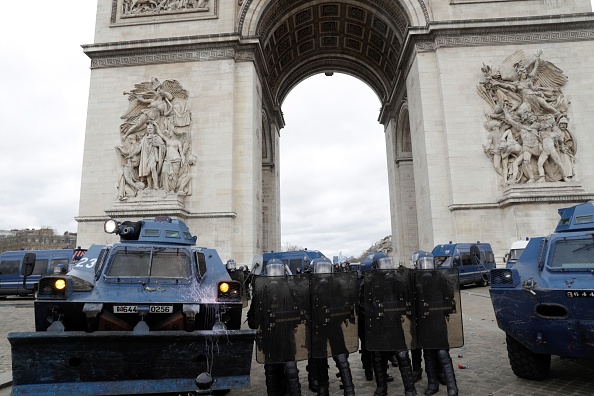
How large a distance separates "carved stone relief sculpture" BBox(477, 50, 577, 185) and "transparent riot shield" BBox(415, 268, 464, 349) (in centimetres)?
1243

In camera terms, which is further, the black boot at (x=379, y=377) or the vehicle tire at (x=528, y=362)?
the vehicle tire at (x=528, y=362)

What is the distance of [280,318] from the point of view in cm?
409

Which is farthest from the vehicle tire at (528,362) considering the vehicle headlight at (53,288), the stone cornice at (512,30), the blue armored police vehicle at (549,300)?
the stone cornice at (512,30)

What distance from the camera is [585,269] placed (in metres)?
4.30

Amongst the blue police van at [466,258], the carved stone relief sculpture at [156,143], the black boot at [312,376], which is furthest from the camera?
the carved stone relief sculpture at [156,143]

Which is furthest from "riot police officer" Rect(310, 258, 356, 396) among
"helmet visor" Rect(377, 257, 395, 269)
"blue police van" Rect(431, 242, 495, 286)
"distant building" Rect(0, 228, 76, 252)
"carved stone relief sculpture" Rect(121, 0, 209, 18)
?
"distant building" Rect(0, 228, 76, 252)

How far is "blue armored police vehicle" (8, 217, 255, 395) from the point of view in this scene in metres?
3.65

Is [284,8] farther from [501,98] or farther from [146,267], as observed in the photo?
[146,267]

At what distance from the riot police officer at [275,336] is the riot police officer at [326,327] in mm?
284

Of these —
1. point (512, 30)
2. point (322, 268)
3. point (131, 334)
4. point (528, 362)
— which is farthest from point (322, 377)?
point (512, 30)

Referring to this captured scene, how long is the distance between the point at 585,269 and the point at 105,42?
19.5m

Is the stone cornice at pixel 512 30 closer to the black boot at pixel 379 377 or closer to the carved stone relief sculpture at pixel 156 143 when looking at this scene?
the carved stone relief sculpture at pixel 156 143

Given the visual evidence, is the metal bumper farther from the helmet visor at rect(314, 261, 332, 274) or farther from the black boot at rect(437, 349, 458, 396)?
the black boot at rect(437, 349, 458, 396)

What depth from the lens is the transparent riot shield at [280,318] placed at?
4023 millimetres
